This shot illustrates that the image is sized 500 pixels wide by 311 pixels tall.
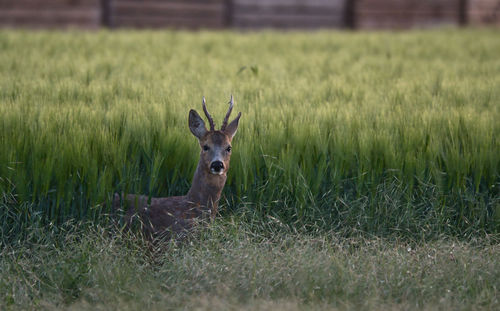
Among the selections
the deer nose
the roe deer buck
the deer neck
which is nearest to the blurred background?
the roe deer buck

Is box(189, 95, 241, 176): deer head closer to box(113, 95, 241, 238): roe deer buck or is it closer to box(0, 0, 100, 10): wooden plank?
box(113, 95, 241, 238): roe deer buck

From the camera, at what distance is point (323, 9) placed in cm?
1455

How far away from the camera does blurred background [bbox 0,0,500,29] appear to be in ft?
42.0

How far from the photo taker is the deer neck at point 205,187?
4.01 metres

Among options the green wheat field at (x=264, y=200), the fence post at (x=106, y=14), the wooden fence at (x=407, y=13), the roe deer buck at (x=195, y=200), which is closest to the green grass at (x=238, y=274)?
the green wheat field at (x=264, y=200)

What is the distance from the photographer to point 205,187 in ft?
13.2

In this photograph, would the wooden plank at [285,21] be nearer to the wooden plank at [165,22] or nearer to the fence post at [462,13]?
the wooden plank at [165,22]

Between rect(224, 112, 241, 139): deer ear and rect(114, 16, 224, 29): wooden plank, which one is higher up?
rect(114, 16, 224, 29): wooden plank

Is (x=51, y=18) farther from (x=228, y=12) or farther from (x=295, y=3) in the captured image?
(x=295, y=3)

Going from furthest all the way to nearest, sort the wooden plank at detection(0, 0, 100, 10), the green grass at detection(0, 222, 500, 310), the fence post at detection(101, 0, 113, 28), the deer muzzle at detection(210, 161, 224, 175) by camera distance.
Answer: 1. the fence post at detection(101, 0, 113, 28)
2. the wooden plank at detection(0, 0, 100, 10)
3. the deer muzzle at detection(210, 161, 224, 175)
4. the green grass at detection(0, 222, 500, 310)

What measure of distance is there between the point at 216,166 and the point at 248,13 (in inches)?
427

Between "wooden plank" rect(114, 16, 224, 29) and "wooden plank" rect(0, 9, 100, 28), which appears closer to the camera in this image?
"wooden plank" rect(0, 9, 100, 28)

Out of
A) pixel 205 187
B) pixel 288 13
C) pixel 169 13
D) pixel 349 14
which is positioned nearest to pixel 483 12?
pixel 349 14

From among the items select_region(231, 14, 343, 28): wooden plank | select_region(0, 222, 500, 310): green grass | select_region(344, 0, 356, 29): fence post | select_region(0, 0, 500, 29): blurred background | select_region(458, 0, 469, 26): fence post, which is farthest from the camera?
select_region(458, 0, 469, 26): fence post
